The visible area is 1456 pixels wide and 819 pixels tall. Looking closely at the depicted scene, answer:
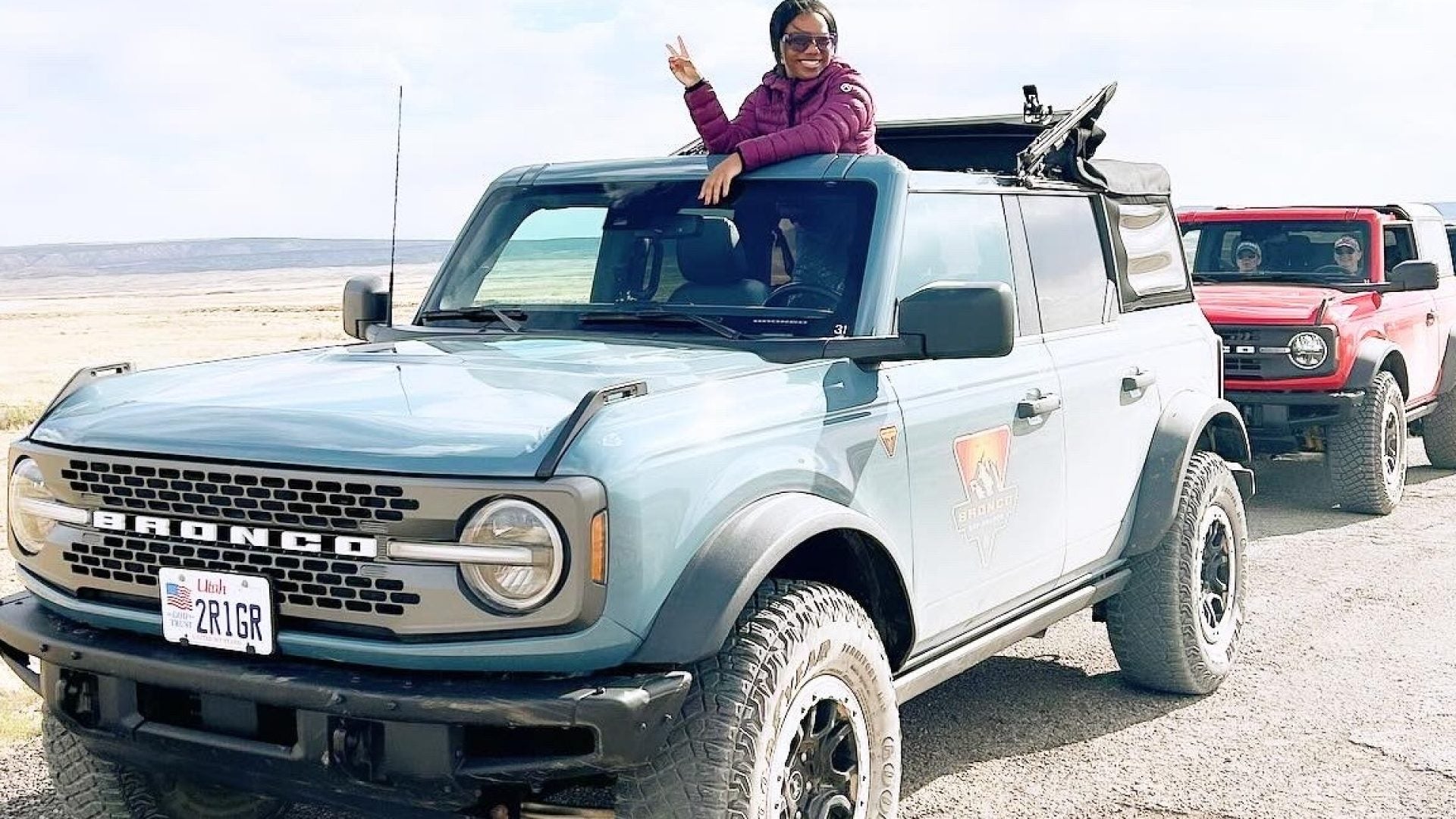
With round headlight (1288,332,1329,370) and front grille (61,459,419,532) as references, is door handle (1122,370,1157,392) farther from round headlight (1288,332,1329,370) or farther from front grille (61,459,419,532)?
round headlight (1288,332,1329,370)

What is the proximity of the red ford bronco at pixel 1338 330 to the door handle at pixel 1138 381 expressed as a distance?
4.68 meters

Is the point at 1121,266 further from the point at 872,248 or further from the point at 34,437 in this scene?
the point at 34,437

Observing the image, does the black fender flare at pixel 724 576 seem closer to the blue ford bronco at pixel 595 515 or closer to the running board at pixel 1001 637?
the blue ford bronco at pixel 595 515

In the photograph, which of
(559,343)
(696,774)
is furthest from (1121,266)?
(696,774)

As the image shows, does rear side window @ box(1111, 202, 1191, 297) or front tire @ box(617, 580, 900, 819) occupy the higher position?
rear side window @ box(1111, 202, 1191, 297)

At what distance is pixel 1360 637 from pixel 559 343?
4134 mm

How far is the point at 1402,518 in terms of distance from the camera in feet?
32.9

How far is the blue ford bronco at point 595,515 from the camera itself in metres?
3.20

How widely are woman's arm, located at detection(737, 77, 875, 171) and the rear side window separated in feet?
4.35

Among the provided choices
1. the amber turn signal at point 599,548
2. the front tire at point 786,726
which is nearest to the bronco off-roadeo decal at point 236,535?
the amber turn signal at point 599,548

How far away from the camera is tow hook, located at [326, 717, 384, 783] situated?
319cm

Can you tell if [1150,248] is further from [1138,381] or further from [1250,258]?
[1250,258]

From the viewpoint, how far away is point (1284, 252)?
1128cm

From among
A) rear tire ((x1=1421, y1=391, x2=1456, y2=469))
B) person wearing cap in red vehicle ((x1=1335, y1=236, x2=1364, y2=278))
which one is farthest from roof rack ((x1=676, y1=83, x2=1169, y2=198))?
rear tire ((x1=1421, y1=391, x2=1456, y2=469))
